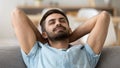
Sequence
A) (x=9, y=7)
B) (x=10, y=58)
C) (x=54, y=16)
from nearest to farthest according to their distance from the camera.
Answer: (x=10, y=58), (x=54, y=16), (x=9, y=7)

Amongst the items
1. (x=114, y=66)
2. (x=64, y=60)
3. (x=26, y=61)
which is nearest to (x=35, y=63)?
(x=26, y=61)

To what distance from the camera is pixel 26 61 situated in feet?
5.11

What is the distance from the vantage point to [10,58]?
5.09 ft

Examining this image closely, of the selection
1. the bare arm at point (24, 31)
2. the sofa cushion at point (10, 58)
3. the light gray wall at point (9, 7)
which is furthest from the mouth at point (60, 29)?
the light gray wall at point (9, 7)

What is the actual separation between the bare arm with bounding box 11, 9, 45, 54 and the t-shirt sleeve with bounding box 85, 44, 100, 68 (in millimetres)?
332

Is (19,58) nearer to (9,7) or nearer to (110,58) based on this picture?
(110,58)

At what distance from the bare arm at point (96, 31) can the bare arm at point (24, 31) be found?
0.31 m

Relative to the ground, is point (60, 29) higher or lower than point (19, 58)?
higher

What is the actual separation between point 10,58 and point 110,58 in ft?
2.02

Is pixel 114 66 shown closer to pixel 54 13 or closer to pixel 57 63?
pixel 57 63

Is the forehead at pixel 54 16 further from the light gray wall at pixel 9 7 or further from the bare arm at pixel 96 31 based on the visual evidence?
the light gray wall at pixel 9 7

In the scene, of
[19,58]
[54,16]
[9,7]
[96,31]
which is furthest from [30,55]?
[9,7]

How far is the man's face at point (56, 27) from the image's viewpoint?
1.62 m

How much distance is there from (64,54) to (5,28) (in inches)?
142
